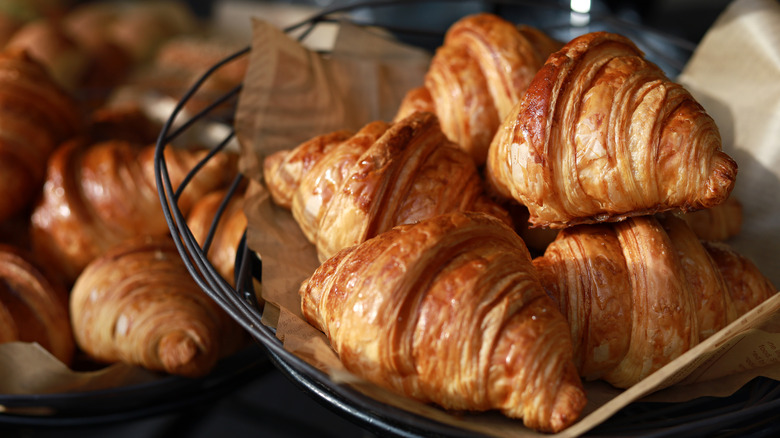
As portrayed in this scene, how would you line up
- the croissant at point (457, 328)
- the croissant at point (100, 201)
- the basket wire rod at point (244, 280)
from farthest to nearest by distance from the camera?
the croissant at point (100, 201) → the basket wire rod at point (244, 280) → the croissant at point (457, 328)

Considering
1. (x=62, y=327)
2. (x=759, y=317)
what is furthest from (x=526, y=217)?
(x=62, y=327)

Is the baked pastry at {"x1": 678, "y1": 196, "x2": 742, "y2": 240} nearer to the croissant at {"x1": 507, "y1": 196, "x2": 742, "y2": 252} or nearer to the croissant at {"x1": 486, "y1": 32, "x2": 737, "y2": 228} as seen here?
the croissant at {"x1": 507, "y1": 196, "x2": 742, "y2": 252}

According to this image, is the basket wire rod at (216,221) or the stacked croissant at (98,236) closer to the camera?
the basket wire rod at (216,221)

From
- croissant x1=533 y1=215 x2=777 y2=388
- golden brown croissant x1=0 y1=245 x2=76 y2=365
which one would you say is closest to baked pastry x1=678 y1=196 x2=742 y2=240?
croissant x1=533 y1=215 x2=777 y2=388

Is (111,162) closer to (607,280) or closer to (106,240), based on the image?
(106,240)

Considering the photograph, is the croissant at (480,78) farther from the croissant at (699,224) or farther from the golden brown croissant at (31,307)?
the golden brown croissant at (31,307)

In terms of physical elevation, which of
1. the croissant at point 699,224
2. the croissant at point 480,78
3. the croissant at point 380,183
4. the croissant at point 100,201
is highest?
the croissant at point 480,78

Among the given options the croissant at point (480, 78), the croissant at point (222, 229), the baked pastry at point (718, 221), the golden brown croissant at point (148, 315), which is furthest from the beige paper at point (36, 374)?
the baked pastry at point (718, 221)
